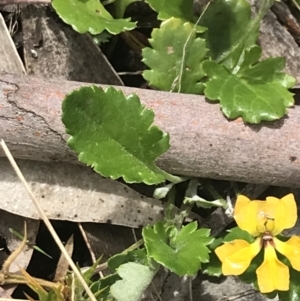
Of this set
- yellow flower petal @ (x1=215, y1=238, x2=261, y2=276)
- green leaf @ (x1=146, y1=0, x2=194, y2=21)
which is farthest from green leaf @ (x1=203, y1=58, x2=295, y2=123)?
yellow flower petal @ (x1=215, y1=238, x2=261, y2=276)

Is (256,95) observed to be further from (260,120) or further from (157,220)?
(157,220)

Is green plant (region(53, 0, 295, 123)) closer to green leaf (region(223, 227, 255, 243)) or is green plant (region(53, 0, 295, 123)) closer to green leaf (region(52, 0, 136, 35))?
green leaf (region(52, 0, 136, 35))

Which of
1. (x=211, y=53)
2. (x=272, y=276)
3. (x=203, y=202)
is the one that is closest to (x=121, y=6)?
(x=211, y=53)

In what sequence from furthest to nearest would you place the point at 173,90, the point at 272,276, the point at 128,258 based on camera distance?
the point at 173,90 → the point at 128,258 → the point at 272,276

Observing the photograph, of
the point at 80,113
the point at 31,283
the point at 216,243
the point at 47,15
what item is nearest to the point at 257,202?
the point at 216,243

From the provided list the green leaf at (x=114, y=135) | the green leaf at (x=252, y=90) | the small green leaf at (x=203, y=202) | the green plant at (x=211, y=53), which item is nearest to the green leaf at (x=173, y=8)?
the green plant at (x=211, y=53)

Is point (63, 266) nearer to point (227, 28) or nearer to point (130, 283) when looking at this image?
point (130, 283)
